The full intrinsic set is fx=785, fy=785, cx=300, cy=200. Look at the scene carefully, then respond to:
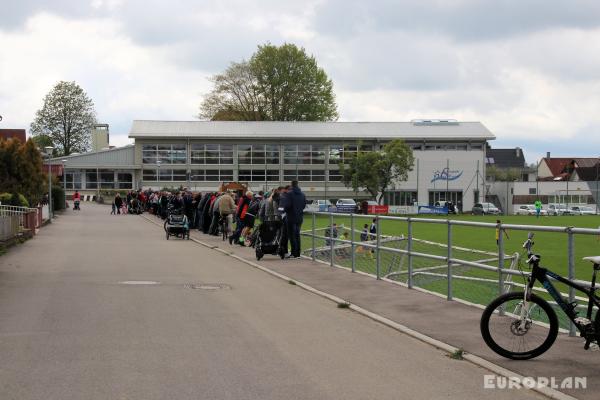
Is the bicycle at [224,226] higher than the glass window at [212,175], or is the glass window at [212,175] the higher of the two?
the glass window at [212,175]

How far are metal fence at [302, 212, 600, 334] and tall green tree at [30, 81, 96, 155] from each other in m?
86.5

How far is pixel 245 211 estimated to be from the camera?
2473 cm

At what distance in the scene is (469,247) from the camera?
1315cm

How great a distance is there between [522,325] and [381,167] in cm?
7588

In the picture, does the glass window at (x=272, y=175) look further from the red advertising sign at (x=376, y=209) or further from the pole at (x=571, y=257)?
the pole at (x=571, y=257)

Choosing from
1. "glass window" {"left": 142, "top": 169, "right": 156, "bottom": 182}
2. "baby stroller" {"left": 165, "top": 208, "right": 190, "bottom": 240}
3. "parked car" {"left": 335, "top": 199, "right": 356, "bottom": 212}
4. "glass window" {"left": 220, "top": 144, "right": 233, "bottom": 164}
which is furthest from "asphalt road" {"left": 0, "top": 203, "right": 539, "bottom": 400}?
"glass window" {"left": 142, "top": 169, "right": 156, "bottom": 182}

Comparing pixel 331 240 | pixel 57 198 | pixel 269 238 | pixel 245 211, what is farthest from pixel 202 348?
pixel 57 198

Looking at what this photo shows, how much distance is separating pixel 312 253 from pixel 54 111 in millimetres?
86025

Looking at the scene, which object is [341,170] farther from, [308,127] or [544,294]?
[544,294]

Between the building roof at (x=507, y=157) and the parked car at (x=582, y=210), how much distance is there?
221 feet

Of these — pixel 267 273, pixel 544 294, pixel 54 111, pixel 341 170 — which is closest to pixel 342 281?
pixel 267 273

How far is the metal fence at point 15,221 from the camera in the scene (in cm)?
2286

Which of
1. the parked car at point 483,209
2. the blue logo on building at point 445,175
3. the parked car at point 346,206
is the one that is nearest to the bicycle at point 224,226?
the parked car at point 346,206

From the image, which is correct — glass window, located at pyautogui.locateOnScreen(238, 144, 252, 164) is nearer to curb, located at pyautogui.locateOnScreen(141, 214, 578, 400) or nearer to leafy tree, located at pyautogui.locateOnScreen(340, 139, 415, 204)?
leafy tree, located at pyautogui.locateOnScreen(340, 139, 415, 204)
